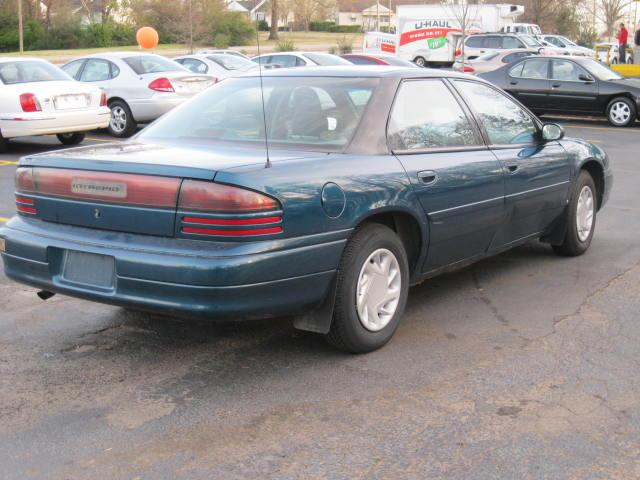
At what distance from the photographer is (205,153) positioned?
4676 millimetres

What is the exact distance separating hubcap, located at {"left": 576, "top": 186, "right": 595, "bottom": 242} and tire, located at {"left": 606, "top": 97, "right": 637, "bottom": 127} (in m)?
11.8

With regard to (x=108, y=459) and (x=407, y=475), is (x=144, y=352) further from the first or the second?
(x=407, y=475)

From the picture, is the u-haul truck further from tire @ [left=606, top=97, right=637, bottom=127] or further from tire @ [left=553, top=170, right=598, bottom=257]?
tire @ [left=553, top=170, right=598, bottom=257]

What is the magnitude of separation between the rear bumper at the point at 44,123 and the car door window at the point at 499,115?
27.9ft

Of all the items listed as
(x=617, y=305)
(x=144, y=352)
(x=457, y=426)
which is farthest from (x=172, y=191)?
(x=617, y=305)

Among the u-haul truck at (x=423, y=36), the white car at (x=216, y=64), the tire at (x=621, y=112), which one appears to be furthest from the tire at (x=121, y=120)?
the u-haul truck at (x=423, y=36)

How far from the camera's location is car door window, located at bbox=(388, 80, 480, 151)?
17.1 feet

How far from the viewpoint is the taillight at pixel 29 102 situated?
1303 centimetres

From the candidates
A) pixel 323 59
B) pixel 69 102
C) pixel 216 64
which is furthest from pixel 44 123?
pixel 216 64

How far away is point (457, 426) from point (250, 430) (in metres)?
0.87

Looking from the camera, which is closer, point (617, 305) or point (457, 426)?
point (457, 426)

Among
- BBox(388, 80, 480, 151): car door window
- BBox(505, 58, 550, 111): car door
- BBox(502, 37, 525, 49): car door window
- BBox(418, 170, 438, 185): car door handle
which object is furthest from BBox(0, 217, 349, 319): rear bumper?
BBox(502, 37, 525, 49): car door window

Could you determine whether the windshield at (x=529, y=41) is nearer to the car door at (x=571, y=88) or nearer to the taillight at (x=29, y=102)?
the car door at (x=571, y=88)

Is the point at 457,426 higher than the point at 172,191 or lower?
lower
